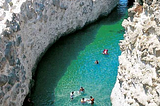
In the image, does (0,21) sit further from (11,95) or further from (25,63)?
(11,95)

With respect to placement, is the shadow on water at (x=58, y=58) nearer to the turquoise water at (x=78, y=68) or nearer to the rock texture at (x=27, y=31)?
the turquoise water at (x=78, y=68)

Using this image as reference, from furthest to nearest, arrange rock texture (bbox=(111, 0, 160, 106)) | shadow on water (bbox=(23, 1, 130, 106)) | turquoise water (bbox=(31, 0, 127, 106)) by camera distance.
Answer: shadow on water (bbox=(23, 1, 130, 106)), turquoise water (bbox=(31, 0, 127, 106)), rock texture (bbox=(111, 0, 160, 106))

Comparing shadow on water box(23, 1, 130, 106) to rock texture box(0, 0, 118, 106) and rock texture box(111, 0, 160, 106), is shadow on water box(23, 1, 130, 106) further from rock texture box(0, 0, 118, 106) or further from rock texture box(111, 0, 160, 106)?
rock texture box(111, 0, 160, 106)

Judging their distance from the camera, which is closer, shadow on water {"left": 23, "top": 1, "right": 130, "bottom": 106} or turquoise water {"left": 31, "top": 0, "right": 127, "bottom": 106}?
turquoise water {"left": 31, "top": 0, "right": 127, "bottom": 106}

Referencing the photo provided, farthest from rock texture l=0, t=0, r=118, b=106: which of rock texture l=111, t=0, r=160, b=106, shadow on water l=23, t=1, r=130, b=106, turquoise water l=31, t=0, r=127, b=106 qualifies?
rock texture l=111, t=0, r=160, b=106

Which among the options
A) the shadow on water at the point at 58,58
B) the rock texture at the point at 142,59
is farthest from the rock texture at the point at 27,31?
the rock texture at the point at 142,59

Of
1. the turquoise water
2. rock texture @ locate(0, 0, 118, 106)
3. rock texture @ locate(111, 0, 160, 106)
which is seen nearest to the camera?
rock texture @ locate(111, 0, 160, 106)

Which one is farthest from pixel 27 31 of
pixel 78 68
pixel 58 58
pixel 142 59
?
pixel 142 59

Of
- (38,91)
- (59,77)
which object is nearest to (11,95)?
(38,91)
